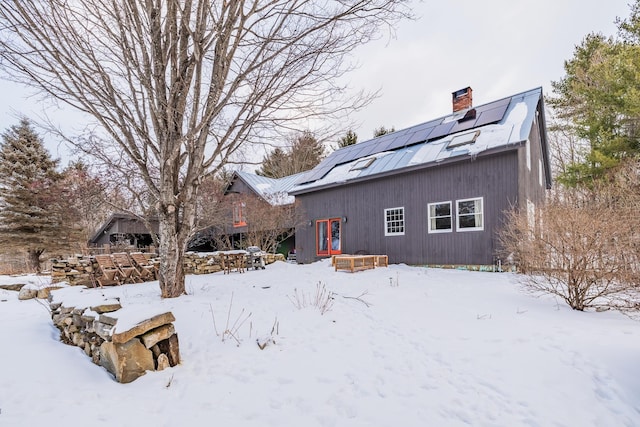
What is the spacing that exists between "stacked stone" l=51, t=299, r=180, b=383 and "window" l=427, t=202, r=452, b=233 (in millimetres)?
8609

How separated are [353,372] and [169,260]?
3648mm

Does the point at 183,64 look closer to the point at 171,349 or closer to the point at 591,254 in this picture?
the point at 171,349

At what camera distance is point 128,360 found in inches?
112

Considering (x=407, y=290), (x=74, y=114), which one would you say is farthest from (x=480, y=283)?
(x=74, y=114)

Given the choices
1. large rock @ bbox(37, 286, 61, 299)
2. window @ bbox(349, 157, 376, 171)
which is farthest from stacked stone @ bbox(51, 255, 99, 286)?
window @ bbox(349, 157, 376, 171)

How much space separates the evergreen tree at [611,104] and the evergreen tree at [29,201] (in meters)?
24.0

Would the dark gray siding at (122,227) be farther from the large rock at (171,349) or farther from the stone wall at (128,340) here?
the large rock at (171,349)

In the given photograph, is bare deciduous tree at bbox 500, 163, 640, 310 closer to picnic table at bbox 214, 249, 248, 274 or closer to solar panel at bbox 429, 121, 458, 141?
solar panel at bbox 429, 121, 458, 141

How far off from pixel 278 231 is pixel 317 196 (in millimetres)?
2402

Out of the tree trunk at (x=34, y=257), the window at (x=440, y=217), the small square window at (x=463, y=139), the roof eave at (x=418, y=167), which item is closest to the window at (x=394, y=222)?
the window at (x=440, y=217)

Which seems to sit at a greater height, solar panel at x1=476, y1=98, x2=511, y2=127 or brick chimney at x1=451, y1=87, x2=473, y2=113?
brick chimney at x1=451, y1=87, x2=473, y2=113

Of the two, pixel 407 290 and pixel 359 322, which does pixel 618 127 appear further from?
pixel 359 322

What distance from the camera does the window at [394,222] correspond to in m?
10.9

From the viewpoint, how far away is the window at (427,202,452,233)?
9781 millimetres
